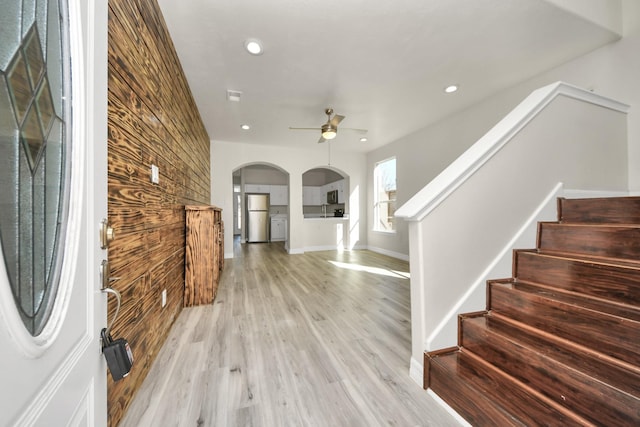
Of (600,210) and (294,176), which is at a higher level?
(294,176)

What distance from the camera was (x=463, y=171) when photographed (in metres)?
1.41

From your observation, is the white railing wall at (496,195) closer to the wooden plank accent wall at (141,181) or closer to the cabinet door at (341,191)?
the wooden plank accent wall at (141,181)

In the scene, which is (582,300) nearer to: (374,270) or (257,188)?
(374,270)

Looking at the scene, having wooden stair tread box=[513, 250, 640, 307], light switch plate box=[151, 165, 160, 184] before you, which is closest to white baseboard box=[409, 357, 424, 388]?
wooden stair tread box=[513, 250, 640, 307]

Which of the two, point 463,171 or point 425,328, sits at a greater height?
point 463,171

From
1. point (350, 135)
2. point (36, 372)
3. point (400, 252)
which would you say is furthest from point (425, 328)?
point (350, 135)

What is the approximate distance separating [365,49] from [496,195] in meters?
1.80

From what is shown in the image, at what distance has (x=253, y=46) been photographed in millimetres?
2143

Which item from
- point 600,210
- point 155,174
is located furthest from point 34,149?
point 600,210

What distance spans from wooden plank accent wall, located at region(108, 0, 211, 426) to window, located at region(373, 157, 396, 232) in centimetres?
451

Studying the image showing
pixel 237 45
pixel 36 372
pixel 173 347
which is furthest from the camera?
pixel 237 45

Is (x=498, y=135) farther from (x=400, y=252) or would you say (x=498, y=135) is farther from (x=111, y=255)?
(x=400, y=252)

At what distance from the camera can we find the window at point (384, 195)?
5.49 metres

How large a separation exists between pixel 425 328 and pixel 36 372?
1563mm
